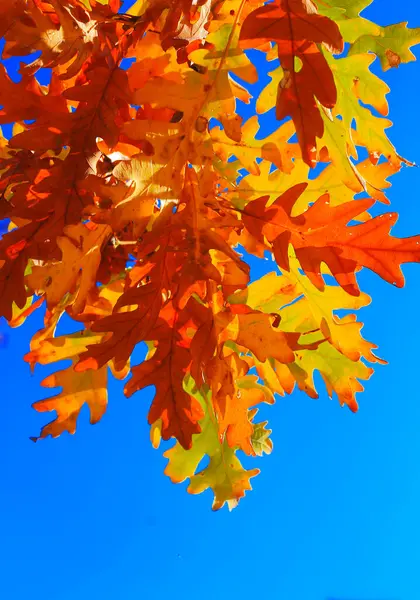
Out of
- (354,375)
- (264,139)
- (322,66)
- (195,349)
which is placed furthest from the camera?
(354,375)

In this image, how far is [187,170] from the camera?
0.99 m

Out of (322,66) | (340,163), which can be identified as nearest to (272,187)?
(340,163)

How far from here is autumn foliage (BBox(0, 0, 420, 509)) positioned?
894 millimetres

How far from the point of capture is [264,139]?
113 centimetres

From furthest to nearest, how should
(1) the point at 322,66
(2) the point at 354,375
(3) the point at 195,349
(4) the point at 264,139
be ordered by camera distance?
(2) the point at 354,375 < (4) the point at 264,139 < (3) the point at 195,349 < (1) the point at 322,66

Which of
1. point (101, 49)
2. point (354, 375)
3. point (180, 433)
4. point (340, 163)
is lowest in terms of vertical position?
point (180, 433)

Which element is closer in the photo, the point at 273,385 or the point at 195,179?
the point at 195,179

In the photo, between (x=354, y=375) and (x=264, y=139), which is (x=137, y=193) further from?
(x=354, y=375)

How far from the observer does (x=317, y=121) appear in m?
0.88

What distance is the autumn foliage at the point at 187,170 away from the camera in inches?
35.2

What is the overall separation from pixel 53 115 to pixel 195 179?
0.78 ft

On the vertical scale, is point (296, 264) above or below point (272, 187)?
below

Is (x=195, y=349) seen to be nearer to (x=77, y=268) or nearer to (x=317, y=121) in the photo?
(x=77, y=268)

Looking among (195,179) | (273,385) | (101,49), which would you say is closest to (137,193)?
(195,179)
